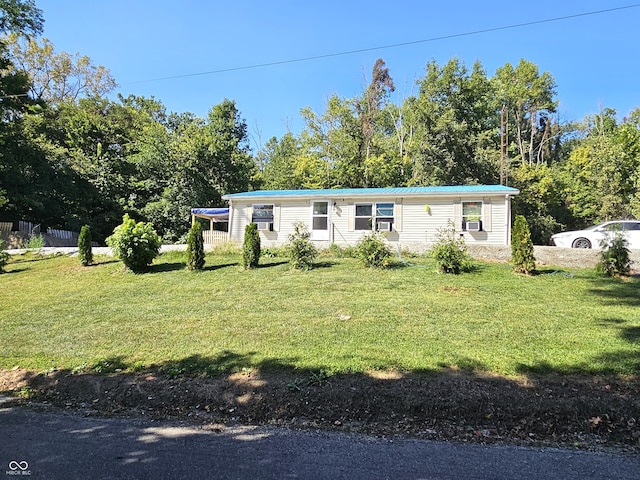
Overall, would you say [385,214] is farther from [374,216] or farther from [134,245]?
[134,245]

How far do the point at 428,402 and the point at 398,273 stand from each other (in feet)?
19.0

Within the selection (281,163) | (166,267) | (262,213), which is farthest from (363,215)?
(281,163)

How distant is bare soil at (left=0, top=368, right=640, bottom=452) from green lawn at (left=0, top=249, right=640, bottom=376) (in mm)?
284

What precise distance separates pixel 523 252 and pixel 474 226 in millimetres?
4576

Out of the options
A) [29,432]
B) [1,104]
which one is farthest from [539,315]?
[1,104]

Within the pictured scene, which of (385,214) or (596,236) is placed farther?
(385,214)

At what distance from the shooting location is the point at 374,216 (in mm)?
14070

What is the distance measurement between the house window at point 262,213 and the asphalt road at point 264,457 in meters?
12.2

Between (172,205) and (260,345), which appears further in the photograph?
(172,205)

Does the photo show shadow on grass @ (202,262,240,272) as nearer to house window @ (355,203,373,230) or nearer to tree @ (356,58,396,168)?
house window @ (355,203,373,230)

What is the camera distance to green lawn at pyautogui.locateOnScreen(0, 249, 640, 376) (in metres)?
4.29

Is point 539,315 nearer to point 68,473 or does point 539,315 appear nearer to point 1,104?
point 68,473

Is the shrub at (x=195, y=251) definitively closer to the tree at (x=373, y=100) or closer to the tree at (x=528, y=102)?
the tree at (x=373, y=100)

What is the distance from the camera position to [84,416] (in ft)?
11.6
